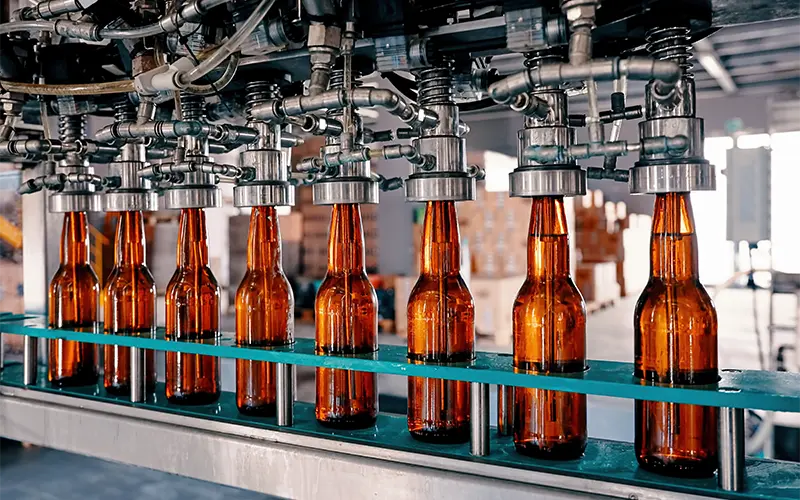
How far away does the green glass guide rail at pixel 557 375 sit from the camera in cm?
60

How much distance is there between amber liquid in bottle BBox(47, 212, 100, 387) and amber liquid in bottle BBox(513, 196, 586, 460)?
738mm

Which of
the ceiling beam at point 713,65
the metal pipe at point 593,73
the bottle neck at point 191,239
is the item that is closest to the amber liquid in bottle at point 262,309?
the bottle neck at point 191,239

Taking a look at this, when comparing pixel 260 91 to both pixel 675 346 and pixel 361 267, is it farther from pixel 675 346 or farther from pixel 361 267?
pixel 675 346

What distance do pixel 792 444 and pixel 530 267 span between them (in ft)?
9.35

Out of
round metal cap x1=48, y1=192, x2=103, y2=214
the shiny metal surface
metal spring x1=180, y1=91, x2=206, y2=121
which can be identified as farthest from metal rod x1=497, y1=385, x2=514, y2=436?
round metal cap x1=48, y1=192, x2=103, y2=214

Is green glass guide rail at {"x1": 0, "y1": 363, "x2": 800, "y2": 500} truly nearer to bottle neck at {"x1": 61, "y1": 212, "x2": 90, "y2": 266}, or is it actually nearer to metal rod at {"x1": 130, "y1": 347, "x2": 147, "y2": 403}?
metal rod at {"x1": 130, "y1": 347, "x2": 147, "y2": 403}

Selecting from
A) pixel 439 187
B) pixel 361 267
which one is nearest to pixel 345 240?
pixel 361 267

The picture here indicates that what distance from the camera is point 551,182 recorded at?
2.25ft

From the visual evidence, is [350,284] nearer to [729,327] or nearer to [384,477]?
[384,477]

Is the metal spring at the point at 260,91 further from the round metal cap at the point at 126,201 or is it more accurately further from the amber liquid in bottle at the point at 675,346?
the amber liquid in bottle at the point at 675,346

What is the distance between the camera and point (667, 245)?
2.27 feet

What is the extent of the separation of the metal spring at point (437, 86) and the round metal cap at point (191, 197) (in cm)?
34

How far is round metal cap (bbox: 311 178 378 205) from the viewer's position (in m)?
0.82

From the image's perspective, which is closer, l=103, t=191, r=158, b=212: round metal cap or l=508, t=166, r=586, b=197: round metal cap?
l=508, t=166, r=586, b=197: round metal cap
